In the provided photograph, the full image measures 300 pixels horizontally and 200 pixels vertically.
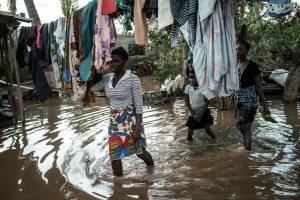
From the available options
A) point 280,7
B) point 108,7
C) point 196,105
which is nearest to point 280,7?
point 280,7

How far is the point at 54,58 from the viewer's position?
20.9 feet

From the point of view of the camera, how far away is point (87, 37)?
18.3 ft

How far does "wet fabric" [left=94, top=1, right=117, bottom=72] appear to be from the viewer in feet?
17.2

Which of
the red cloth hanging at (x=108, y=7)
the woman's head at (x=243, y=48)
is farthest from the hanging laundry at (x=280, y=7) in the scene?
the red cloth hanging at (x=108, y=7)

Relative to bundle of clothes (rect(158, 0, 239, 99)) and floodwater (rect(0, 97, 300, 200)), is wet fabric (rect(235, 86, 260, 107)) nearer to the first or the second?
floodwater (rect(0, 97, 300, 200))

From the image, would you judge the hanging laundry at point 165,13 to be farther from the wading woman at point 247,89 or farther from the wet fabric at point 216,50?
the wading woman at point 247,89

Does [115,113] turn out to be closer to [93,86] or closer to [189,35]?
[93,86]

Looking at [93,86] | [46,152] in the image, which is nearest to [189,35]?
[93,86]

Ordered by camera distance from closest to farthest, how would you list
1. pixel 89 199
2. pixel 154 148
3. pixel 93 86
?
pixel 89 199, pixel 93 86, pixel 154 148

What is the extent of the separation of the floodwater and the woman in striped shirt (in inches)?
19.0

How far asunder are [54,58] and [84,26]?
1.07 metres

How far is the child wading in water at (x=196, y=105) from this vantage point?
655 centimetres

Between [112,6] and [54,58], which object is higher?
[112,6]

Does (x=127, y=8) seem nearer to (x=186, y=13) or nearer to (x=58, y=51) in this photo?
(x=186, y=13)
